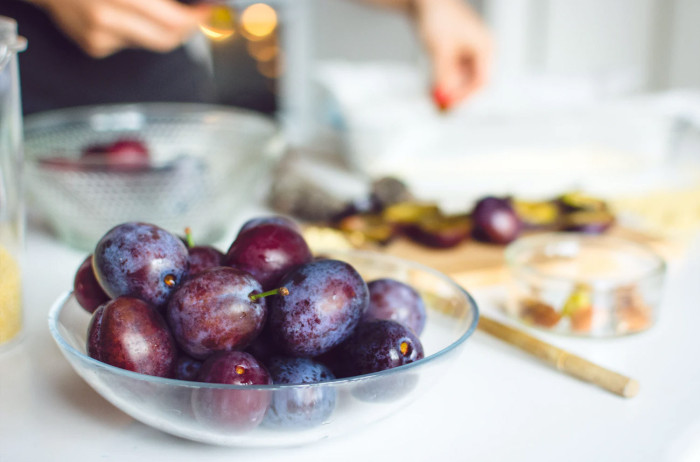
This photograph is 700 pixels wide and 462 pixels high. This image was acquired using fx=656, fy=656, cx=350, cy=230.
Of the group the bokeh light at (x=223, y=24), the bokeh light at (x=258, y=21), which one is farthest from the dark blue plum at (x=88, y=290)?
the bokeh light at (x=258, y=21)

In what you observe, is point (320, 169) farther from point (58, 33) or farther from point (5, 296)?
point (5, 296)

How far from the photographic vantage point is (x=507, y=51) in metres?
3.15

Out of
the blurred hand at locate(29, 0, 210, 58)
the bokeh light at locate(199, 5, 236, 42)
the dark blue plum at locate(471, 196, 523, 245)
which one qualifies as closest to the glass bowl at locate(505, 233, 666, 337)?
the dark blue plum at locate(471, 196, 523, 245)

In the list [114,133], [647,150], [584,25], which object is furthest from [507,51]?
[114,133]

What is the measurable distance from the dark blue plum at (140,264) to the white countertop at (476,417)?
10 cm

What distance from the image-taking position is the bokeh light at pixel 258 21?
3854 millimetres

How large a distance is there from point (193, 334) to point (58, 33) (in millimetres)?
965

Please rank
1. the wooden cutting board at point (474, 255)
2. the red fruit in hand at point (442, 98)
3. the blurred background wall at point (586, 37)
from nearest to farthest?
1. the wooden cutting board at point (474, 255)
2. the red fruit in hand at point (442, 98)
3. the blurred background wall at point (586, 37)

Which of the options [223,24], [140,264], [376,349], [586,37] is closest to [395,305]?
[376,349]

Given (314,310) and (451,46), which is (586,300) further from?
(451,46)

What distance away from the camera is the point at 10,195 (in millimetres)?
582

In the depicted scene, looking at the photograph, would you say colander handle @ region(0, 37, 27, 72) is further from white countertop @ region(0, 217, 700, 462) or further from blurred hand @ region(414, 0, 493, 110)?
blurred hand @ region(414, 0, 493, 110)

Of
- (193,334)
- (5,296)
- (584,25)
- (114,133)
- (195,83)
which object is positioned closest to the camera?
(193,334)

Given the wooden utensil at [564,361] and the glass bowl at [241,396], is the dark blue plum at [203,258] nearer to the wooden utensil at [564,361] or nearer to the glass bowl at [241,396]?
the glass bowl at [241,396]
